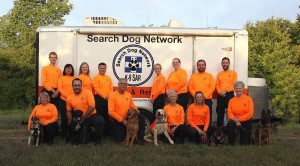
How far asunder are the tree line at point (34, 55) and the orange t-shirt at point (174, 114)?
1423 cm

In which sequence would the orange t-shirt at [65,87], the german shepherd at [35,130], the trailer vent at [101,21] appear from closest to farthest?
1. the german shepherd at [35,130]
2. the orange t-shirt at [65,87]
3. the trailer vent at [101,21]

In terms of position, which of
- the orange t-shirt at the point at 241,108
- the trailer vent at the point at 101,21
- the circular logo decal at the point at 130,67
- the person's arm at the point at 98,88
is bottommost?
the orange t-shirt at the point at 241,108

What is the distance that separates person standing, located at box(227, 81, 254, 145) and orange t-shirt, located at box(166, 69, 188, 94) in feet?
3.57

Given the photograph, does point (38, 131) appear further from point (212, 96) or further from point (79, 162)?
point (212, 96)

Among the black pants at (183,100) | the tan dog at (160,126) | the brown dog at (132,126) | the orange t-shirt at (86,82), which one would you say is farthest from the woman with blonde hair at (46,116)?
the black pants at (183,100)

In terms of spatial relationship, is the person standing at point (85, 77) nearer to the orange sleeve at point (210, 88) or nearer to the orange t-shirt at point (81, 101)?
the orange t-shirt at point (81, 101)

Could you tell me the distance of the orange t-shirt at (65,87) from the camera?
818cm

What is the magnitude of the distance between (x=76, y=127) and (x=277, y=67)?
930 inches

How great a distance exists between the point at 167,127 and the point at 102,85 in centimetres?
161

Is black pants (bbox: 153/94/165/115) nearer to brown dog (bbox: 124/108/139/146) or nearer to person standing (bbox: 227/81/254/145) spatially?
brown dog (bbox: 124/108/139/146)

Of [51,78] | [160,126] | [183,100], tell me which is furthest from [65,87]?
[183,100]

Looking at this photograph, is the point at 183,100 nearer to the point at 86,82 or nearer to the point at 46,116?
the point at 86,82

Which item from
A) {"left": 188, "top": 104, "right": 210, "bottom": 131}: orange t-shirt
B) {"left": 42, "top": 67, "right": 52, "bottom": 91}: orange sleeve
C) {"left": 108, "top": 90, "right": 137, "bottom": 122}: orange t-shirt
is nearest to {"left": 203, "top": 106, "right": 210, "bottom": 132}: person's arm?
{"left": 188, "top": 104, "right": 210, "bottom": 131}: orange t-shirt

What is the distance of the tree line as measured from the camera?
20859mm
